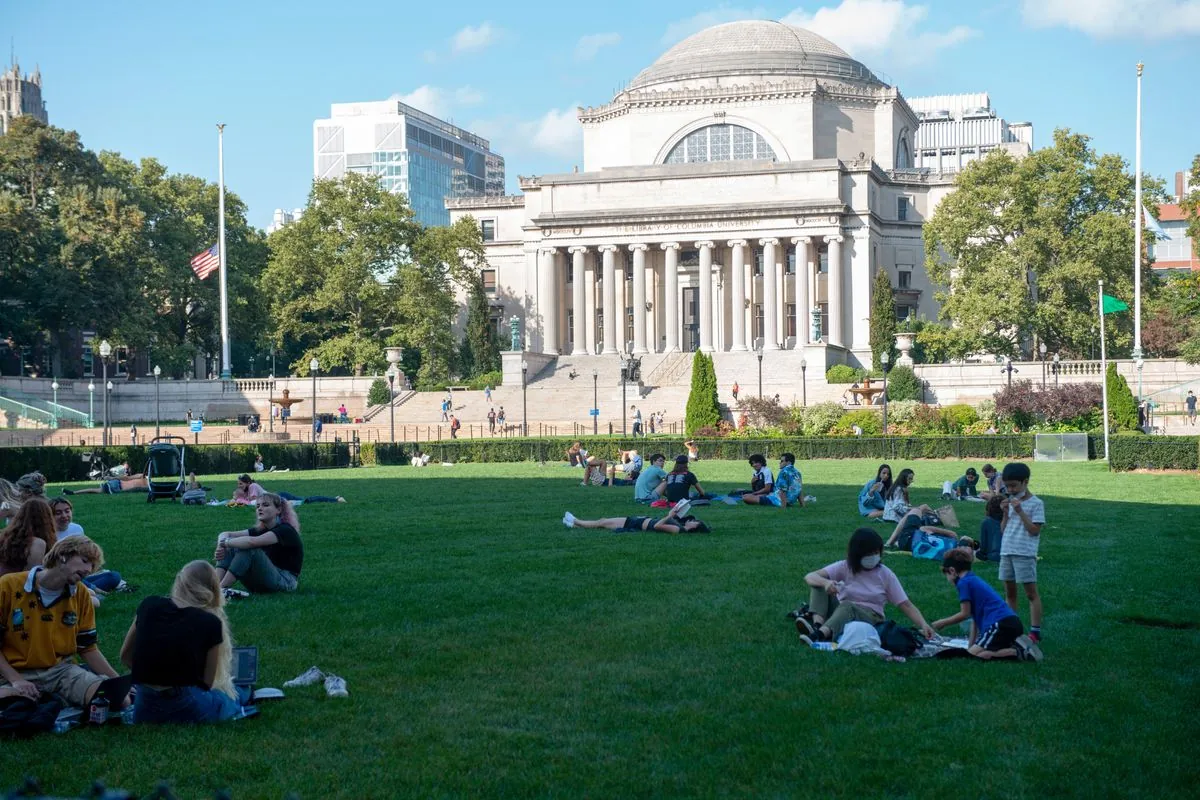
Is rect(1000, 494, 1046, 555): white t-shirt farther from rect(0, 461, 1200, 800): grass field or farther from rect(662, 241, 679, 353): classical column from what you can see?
rect(662, 241, 679, 353): classical column

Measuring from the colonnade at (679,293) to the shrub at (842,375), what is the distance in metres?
7.31

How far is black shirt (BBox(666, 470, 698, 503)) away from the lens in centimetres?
2345

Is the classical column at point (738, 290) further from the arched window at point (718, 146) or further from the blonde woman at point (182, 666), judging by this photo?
the blonde woman at point (182, 666)

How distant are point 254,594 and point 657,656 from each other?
567 cm

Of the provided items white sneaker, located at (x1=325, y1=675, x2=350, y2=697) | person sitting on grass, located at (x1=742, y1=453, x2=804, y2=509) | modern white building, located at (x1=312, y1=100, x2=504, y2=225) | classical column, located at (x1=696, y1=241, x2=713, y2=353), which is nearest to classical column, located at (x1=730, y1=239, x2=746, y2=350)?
classical column, located at (x1=696, y1=241, x2=713, y2=353)

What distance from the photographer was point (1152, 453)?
121ft

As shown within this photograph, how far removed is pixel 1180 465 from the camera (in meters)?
36.9

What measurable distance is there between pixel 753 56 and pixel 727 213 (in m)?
15.6

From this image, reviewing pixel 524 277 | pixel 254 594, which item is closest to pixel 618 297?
pixel 524 277

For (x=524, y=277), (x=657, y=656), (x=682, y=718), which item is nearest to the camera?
(x=682, y=718)

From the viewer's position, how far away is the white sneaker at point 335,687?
386 inches

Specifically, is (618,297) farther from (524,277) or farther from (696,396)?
(696,396)

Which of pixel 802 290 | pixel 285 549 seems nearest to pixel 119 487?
pixel 285 549

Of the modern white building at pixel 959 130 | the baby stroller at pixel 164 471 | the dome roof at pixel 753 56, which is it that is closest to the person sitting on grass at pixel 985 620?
the baby stroller at pixel 164 471
